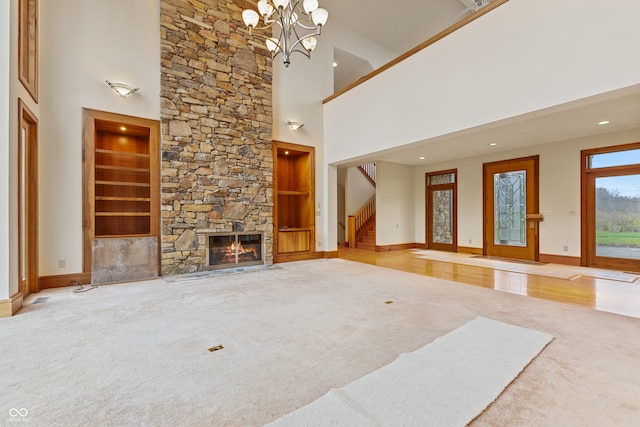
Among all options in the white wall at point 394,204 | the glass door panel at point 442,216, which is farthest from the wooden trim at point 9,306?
the glass door panel at point 442,216

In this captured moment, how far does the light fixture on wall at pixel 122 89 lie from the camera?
4703 mm

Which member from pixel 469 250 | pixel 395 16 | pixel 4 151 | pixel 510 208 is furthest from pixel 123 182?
pixel 510 208

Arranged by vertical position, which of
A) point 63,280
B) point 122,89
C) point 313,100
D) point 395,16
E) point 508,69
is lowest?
point 63,280

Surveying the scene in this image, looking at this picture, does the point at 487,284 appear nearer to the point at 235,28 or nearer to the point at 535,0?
the point at 535,0

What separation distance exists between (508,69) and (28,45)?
21.9 ft

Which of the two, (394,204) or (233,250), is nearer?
(233,250)

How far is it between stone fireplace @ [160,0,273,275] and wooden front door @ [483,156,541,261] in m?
5.82

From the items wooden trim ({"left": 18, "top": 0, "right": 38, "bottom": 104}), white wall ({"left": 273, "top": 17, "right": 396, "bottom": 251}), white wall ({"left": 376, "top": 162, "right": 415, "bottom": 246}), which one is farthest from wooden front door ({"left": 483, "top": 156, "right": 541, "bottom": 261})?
wooden trim ({"left": 18, "top": 0, "right": 38, "bottom": 104})

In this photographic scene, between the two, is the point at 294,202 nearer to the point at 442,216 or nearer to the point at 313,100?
the point at 313,100

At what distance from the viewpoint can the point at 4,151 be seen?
3.03 meters

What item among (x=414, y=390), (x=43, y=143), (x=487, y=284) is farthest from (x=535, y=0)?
(x=43, y=143)

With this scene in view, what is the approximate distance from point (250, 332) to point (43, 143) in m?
4.50

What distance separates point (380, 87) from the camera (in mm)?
5750

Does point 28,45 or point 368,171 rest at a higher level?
point 28,45
